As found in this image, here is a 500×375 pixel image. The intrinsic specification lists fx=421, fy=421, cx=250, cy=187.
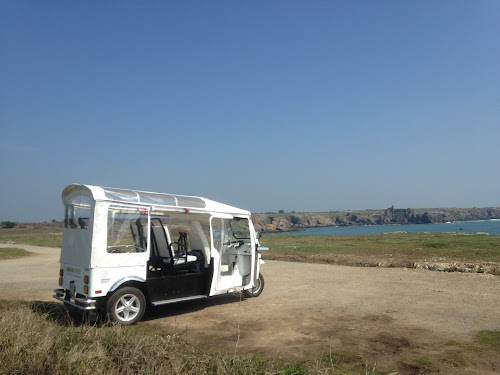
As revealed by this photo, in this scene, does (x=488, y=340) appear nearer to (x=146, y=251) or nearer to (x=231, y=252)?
(x=231, y=252)

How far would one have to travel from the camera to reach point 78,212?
807 cm

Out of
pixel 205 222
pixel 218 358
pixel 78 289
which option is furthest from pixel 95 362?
pixel 205 222

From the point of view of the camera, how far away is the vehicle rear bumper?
729cm

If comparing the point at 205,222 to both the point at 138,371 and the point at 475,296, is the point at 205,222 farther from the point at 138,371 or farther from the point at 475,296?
the point at 475,296

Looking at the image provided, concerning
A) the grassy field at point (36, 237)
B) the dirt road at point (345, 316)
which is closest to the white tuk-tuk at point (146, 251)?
the dirt road at point (345, 316)

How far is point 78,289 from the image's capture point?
767 cm

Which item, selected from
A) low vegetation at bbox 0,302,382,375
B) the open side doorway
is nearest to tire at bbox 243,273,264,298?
the open side doorway

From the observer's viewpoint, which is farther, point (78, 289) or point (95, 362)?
point (78, 289)

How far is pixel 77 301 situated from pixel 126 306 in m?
0.87

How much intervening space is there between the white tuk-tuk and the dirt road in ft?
2.05

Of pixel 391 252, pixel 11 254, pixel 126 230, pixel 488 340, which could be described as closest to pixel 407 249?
pixel 391 252

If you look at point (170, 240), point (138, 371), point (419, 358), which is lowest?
point (419, 358)

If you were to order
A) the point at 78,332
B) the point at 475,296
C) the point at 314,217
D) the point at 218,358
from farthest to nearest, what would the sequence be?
the point at 314,217 < the point at 475,296 < the point at 78,332 < the point at 218,358

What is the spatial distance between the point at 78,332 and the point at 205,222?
4.68 metres
